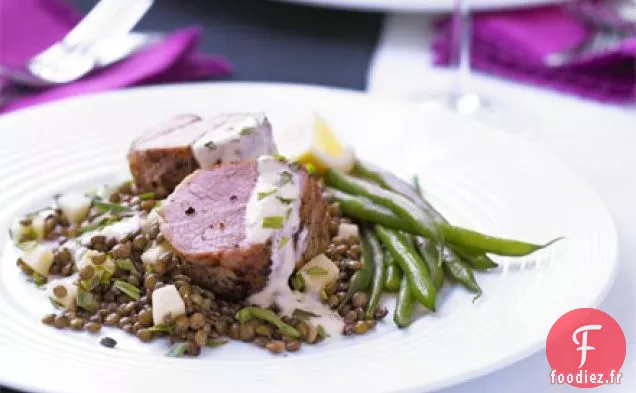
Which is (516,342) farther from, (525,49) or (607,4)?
(607,4)

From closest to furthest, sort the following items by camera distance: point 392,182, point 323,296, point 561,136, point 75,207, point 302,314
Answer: point 302,314, point 323,296, point 75,207, point 392,182, point 561,136

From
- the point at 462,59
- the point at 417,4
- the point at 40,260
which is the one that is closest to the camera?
the point at 40,260

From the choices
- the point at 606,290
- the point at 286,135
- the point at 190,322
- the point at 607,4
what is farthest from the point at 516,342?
the point at 607,4

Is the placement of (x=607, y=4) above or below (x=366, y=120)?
above

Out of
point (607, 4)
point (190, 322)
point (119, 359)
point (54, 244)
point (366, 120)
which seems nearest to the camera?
point (119, 359)

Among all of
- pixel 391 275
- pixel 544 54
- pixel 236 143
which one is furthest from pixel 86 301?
pixel 544 54

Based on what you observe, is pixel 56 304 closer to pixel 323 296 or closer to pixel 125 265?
pixel 125 265

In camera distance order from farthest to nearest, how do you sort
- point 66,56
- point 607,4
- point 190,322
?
1. point 607,4
2. point 66,56
3. point 190,322

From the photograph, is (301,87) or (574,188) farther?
(301,87)

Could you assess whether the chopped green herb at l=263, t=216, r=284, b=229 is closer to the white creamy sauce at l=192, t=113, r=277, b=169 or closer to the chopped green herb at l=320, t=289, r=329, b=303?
the chopped green herb at l=320, t=289, r=329, b=303
